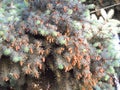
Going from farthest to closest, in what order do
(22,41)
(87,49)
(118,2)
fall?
(118,2) → (87,49) → (22,41)

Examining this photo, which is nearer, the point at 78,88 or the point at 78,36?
the point at 78,36

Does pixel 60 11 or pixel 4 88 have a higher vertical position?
pixel 60 11

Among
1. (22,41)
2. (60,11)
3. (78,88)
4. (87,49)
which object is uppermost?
(60,11)

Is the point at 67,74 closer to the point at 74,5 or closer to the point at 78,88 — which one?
the point at 78,88

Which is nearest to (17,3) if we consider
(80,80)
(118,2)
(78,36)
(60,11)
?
(60,11)

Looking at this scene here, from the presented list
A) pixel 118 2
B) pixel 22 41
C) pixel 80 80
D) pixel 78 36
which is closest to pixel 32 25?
pixel 22 41

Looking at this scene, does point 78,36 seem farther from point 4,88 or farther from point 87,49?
point 4,88

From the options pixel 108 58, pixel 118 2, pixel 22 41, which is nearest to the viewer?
pixel 22 41

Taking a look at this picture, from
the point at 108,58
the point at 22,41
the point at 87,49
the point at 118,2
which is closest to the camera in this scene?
the point at 22,41

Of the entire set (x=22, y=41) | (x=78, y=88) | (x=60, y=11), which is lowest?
(x=78, y=88)
